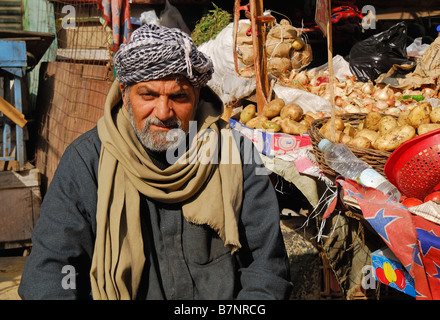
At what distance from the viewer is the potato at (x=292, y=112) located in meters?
3.83

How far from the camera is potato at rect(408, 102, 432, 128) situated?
109 inches

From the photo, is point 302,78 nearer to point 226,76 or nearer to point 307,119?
point 226,76

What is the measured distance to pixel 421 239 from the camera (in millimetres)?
1851

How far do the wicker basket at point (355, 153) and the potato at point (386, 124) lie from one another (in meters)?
0.40

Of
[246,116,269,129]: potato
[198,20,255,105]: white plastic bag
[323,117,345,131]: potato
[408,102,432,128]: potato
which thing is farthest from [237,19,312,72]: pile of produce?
[408,102,432,128]: potato

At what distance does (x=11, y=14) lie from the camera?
19.9ft

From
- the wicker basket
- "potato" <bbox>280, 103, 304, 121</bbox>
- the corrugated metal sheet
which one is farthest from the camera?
the corrugated metal sheet

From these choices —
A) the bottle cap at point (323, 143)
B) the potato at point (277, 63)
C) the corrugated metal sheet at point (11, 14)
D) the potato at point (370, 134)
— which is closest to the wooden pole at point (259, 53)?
the potato at point (277, 63)

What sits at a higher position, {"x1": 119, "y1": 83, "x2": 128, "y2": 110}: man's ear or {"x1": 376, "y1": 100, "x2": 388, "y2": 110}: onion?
{"x1": 119, "y1": 83, "x2": 128, "y2": 110}: man's ear

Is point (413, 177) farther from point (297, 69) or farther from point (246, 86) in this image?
point (297, 69)

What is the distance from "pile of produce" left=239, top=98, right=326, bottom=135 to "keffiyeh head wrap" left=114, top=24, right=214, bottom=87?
1.85 meters

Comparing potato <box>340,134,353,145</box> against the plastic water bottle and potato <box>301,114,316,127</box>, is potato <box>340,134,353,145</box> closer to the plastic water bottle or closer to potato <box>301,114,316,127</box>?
the plastic water bottle

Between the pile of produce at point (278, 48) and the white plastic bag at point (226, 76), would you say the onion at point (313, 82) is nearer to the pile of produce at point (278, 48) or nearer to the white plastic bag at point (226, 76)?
the pile of produce at point (278, 48)

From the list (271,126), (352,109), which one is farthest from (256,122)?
(352,109)
